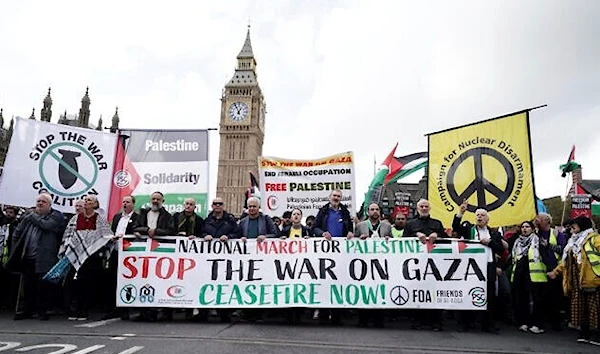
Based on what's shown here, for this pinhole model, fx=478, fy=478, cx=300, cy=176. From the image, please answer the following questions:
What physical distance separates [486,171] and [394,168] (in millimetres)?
4049

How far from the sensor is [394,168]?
11656 millimetres

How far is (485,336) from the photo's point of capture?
19.0ft

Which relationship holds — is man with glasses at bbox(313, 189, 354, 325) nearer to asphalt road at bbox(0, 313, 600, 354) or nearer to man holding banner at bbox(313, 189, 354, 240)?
man holding banner at bbox(313, 189, 354, 240)

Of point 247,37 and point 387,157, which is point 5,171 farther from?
point 247,37

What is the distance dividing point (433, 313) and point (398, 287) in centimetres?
58

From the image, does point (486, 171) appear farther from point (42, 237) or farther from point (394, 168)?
point (42, 237)

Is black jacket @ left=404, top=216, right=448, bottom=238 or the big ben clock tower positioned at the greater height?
the big ben clock tower

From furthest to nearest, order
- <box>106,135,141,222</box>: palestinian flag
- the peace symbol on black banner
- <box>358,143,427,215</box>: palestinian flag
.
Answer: <box>358,143,427,215</box>: palestinian flag < <box>106,135,141,222</box>: palestinian flag < the peace symbol on black banner

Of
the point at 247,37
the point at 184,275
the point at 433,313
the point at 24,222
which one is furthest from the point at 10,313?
the point at 247,37

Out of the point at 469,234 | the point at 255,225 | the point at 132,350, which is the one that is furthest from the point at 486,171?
the point at 132,350

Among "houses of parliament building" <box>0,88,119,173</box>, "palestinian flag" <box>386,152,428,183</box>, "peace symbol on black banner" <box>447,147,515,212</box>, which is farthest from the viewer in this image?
"houses of parliament building" <box>0,88,119,173</box>

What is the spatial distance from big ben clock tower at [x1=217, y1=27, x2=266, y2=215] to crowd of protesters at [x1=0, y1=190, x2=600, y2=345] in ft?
275

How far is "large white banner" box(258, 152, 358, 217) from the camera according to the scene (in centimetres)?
856

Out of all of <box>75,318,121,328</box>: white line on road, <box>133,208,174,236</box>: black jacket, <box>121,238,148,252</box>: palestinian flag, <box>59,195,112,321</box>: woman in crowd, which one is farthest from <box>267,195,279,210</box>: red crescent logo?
<box>75,318,121,328</box>: white line on road
